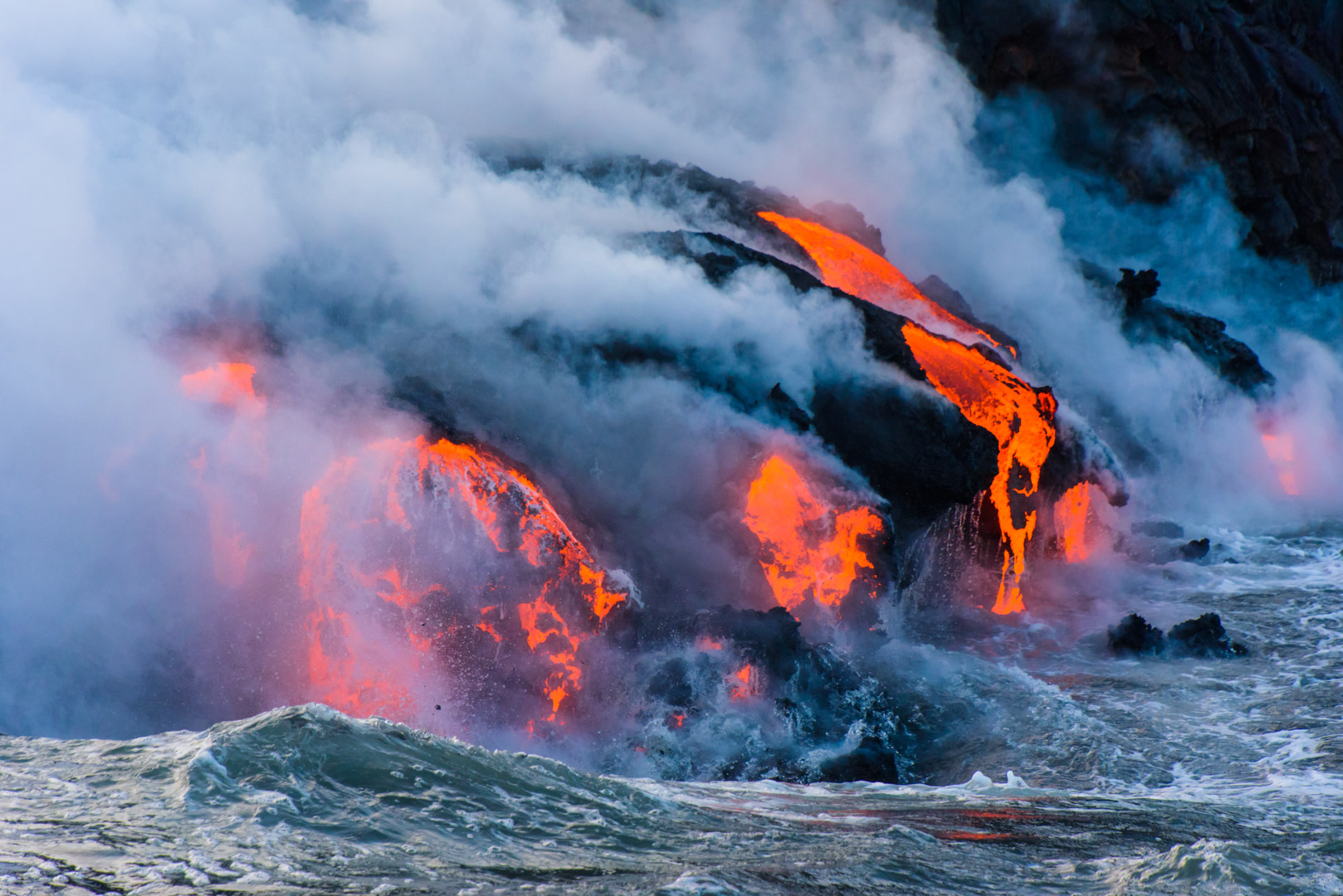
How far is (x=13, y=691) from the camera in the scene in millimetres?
11562

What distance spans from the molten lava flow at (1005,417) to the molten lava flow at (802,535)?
3126mm

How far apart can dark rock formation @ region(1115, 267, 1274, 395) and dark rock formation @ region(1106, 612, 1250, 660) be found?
11.9 m

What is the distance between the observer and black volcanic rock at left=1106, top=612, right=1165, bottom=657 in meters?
14.8

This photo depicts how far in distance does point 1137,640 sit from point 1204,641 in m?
0.85

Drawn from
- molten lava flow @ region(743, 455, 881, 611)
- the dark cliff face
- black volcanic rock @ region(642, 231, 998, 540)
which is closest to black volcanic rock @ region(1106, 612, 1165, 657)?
black volcanic rock @ region(642, 231, 998, 540)

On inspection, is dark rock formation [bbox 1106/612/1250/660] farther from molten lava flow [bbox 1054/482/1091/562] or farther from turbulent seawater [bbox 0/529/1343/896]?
molten lava flow [bbox 1054/482/1091/562]

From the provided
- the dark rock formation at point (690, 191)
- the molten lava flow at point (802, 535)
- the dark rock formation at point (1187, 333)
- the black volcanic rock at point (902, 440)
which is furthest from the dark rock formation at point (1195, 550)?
the dark rock formation at point (690, 191)

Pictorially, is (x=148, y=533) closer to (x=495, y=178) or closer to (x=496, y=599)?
(x=496, y=599)

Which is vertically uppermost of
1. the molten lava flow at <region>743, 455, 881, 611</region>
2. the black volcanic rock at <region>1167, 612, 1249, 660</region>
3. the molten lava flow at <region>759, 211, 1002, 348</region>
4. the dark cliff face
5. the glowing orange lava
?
the dark cliff face

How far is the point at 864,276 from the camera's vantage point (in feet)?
67.3

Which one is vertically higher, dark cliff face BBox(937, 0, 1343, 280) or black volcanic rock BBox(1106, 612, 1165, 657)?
dark cliff face BBox(937, 0, 1343, 280)

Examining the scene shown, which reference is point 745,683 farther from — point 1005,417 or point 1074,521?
point 1074,521

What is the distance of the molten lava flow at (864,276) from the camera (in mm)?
19953

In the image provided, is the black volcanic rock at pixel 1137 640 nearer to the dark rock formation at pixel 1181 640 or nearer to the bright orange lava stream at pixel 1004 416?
the dark rock formation at pixel 1181 640
